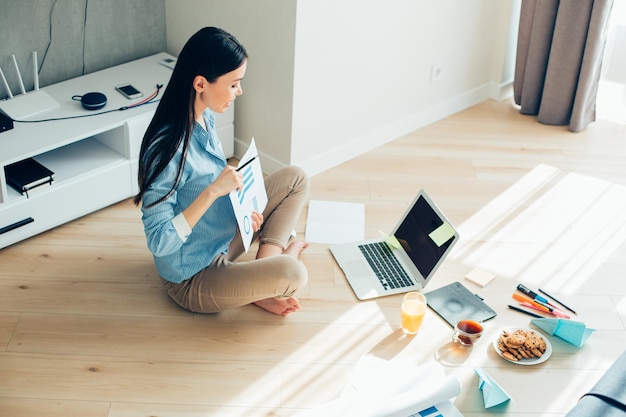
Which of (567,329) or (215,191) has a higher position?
(215,191)

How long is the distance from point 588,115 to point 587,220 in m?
0.93

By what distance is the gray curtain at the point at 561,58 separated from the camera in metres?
3.59

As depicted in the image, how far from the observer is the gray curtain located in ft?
11.8

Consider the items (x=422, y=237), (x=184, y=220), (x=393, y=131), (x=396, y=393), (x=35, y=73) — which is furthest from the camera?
(x=393, y=131)

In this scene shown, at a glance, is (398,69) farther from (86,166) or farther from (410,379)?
(410,379)

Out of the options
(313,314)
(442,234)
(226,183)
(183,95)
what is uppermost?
(183,95)

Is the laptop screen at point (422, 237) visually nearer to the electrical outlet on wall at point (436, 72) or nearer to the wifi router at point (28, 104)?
the electrical outlet on wall at point (436, 72)

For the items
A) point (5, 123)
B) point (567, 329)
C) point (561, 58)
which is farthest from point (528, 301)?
point (5, 123)

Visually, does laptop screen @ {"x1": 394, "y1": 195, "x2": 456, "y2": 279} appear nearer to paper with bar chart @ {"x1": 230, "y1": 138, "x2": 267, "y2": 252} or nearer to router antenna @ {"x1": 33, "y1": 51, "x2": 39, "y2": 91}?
paper with bar chart @ {"x1": 230, "y1": 138, "x2": 267, "y2": 252}

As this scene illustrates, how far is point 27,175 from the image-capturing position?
275 centimetres

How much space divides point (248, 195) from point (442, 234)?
66 centimetres

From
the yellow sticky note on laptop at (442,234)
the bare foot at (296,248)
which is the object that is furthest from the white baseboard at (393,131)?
the yellow sticky note on laptop at (442,234)

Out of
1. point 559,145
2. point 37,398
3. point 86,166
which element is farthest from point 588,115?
point 37,398

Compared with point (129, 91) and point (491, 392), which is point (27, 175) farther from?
point (491, 392)
